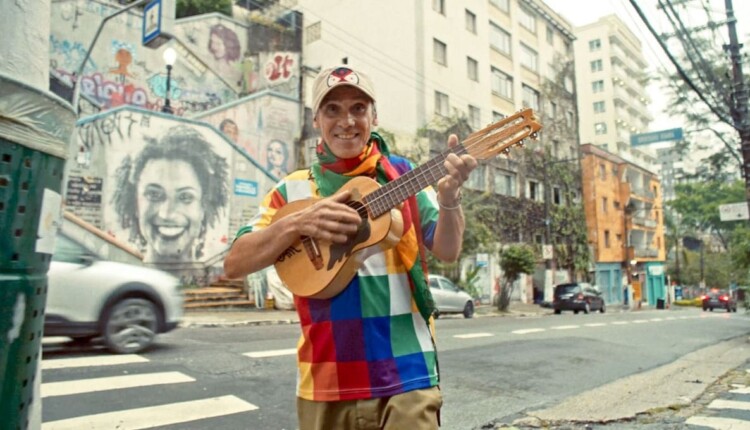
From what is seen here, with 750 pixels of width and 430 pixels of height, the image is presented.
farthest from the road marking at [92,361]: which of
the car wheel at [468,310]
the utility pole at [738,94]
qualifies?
the car wheel at [468,310]

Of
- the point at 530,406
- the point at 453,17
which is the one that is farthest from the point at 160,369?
the point at 453,17

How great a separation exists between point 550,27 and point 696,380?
36397 mm

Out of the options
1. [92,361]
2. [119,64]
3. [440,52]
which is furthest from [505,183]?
[92,361]

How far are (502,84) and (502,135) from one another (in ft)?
107

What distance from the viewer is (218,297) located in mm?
16781

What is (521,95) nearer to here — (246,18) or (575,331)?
(246,18)

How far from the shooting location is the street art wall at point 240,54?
892 inches

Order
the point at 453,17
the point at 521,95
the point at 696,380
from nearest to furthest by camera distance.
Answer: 1. the point at 696,380
2. the point at 453,17
3. the point at 521,95

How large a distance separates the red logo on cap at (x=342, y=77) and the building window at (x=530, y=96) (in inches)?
1360

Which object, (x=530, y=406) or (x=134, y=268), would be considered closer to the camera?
(x=530, y=406)

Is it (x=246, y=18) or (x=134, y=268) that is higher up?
(x=246, y=18)

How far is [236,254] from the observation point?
190 centimetres

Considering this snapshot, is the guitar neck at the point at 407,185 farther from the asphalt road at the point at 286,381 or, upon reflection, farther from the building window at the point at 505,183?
the building window at the point at 505,183

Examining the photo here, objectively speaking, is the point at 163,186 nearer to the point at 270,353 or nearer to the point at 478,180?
the point at 270,353
